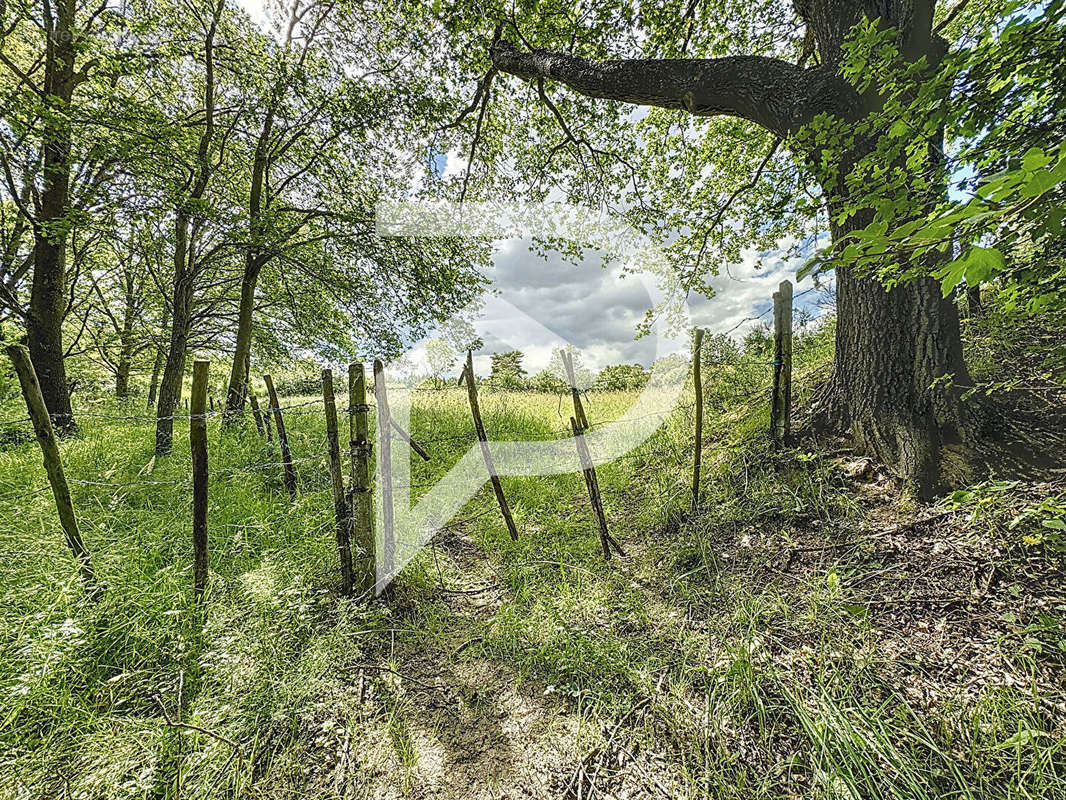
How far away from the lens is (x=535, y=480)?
16.8 feet

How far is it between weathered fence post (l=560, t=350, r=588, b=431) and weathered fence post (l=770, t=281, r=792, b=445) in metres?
1.87

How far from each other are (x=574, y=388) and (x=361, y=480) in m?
2.00

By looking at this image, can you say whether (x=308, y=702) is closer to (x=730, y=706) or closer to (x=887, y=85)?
(x=730, y=706)

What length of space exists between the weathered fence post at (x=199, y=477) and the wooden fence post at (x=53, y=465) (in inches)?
20.0

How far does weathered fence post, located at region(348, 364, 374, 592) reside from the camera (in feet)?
9.53

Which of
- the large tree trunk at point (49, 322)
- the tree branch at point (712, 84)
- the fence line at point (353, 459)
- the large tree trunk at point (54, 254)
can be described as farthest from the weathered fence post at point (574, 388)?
the large tree trunk at point (49, 322)

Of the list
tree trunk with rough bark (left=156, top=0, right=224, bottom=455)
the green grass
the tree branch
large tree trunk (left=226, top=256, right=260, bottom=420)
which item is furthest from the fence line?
large tree trunk (left=226, top=256, right=260, bottom=420)

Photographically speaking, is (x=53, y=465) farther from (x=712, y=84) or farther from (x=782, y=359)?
→ (x=712, y=84)

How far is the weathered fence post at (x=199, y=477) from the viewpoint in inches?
99.0

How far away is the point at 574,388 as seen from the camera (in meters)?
3.63

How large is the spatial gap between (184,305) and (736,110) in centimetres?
893

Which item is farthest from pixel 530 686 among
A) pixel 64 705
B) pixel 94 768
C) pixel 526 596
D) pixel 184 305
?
pixel 184 305

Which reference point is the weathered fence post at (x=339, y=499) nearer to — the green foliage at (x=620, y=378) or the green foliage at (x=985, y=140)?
the green foliage at (x=985, y=140)

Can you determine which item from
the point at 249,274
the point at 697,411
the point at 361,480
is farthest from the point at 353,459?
the point at 249,274
